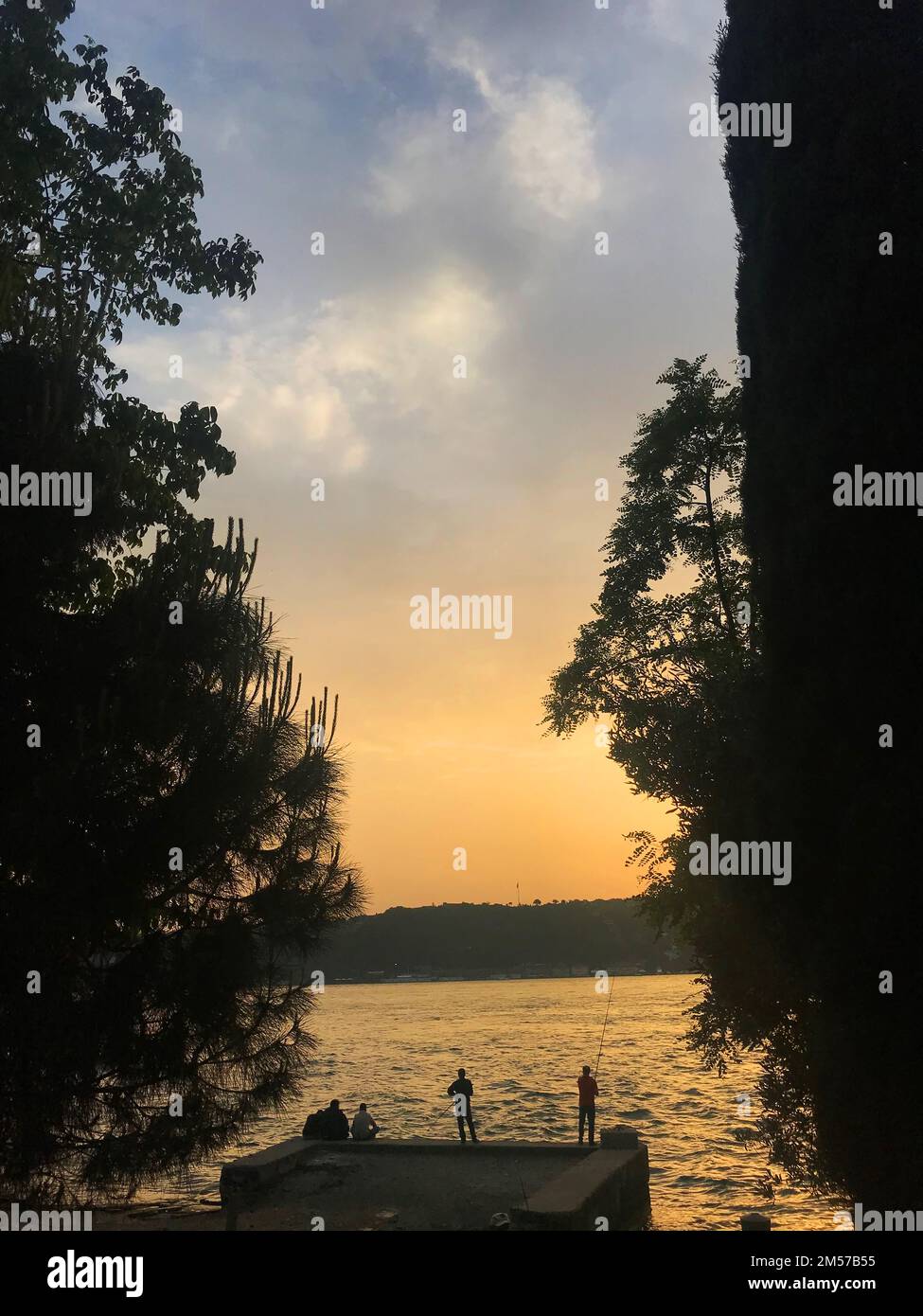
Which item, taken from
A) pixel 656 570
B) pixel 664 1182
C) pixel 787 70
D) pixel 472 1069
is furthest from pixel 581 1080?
pixel 472 1069

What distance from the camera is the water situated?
28078mm

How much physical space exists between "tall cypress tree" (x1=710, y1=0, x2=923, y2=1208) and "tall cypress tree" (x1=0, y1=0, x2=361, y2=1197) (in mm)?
5044

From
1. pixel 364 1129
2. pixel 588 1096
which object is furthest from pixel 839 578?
pixel 364 1129

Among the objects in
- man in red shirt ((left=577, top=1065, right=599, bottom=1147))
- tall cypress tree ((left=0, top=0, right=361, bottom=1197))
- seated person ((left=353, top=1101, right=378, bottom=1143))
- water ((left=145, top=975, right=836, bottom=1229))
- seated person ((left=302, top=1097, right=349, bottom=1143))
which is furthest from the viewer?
water ((left=145, top=975, right=836, bottom=1229))

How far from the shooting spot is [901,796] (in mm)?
9016

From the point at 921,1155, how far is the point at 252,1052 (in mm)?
6301

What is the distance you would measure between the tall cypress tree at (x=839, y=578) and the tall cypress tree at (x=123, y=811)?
16.5ft

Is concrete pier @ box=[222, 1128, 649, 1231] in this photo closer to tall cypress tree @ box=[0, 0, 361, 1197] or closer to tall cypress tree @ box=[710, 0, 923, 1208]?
tall cypress tree @ box=[710, 0, 923, 1208]

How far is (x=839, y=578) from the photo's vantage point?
9.99m

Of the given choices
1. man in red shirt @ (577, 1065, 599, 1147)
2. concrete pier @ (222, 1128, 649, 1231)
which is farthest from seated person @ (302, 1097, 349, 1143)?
man in red shirt @ (577, 1065, 599, 1147)

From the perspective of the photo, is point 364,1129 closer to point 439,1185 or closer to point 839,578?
point 439,1185

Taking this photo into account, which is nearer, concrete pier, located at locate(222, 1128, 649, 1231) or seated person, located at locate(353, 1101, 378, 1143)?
concrete pier, located at locate(222, 1128, 649, 1231)
